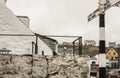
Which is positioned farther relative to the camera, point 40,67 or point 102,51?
point 40,67

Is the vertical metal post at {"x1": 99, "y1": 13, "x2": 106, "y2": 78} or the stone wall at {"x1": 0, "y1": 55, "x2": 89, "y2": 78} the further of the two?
the stone wall at {"x1": 0, "y1": 55, "x2": 89, "y2": 78}

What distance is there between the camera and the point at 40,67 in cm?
1312

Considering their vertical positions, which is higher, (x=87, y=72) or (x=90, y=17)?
(x=90, y=17)

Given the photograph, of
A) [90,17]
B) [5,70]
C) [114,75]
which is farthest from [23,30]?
[114,75]

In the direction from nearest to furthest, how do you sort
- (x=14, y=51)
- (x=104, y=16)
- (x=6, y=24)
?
(x=104, y=16)
(x=14, y=51)
(x=6, y=24)

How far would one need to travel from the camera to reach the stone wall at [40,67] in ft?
43.0

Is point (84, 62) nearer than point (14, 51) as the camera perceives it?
Yes

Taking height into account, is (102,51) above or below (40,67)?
above

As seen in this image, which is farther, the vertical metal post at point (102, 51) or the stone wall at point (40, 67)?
the stone wall at point (40, 67)

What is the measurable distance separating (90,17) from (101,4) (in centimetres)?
83

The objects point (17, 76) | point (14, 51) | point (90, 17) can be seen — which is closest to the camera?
point (90, 17)

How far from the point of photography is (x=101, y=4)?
10.6m

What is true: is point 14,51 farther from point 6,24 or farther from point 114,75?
point 114,75

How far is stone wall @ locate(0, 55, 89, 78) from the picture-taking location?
13094 mm
